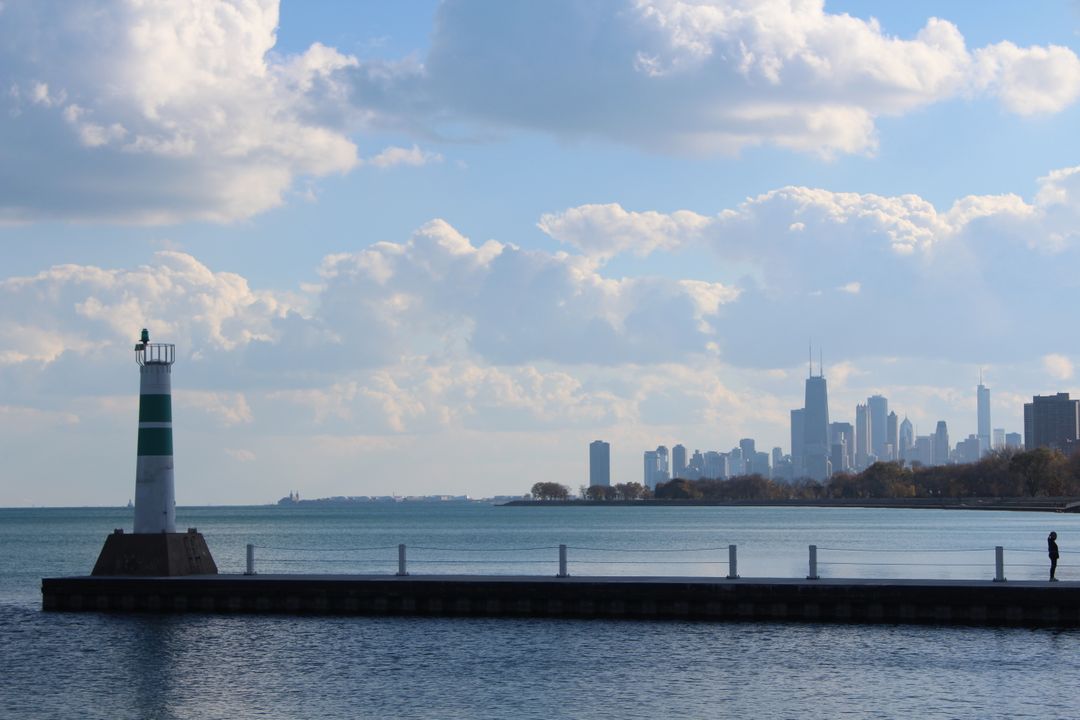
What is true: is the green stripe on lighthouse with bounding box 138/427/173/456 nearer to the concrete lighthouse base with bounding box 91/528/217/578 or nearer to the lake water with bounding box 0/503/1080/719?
the concrete lighthouse base with bounding box 91/528/217/578

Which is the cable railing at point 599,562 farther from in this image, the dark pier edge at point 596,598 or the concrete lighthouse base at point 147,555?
the dark pier edge at point 596,598

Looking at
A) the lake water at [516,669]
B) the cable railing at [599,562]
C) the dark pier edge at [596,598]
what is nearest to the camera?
the lake water at [516,669]

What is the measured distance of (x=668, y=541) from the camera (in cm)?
11862

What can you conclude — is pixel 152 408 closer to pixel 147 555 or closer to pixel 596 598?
pixel 147 555

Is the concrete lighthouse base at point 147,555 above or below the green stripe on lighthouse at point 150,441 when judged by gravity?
below

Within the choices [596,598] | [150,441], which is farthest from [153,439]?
[596,598]

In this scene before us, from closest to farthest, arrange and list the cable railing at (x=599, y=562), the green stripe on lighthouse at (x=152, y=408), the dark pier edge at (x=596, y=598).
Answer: the dark pier edge at (x=596, y=598), the green stripe on lighthouse at (x=152, y=408), the cable railing at (x=599, y=562)

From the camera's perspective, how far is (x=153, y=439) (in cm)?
4409

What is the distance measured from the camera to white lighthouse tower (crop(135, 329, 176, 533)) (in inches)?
1735

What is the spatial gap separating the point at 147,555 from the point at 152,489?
7.56 feet

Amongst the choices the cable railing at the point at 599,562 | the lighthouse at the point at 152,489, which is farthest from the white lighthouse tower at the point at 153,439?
the cable railing at the point at 599,562

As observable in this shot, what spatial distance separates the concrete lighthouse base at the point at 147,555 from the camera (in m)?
44.8

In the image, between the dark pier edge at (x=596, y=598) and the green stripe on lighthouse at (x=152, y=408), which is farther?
the green stripe on lighthouse at (x=152, y=408)

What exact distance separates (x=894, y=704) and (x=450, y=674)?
10.6 meters
